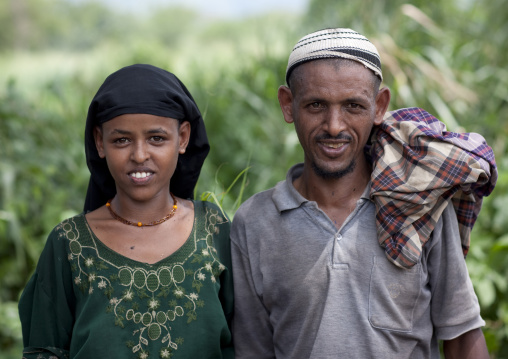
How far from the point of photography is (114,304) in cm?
188

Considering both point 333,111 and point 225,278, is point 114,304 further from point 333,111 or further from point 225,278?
point 333,111

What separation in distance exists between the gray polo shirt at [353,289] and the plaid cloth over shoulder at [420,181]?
6 centimetres

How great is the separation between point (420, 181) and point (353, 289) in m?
0.39

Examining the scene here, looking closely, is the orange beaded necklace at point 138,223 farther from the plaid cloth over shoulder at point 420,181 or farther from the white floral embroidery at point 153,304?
the plaid cloth over shoulder at point 420,181

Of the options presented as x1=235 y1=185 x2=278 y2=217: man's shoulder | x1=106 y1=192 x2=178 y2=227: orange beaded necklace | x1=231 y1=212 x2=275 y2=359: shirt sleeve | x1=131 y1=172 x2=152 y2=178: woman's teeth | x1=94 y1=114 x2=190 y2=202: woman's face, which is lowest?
x1=231 y1=212 x2=275 y2=359: shirt sleeve

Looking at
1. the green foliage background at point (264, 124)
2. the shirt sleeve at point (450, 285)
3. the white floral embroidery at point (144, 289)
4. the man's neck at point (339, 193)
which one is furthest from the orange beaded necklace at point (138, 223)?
the green foliage background at point (264, 124)

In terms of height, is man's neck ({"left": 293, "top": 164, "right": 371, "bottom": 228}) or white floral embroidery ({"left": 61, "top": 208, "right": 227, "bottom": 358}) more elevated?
man's neck ({"left": 293, "top": 164, "right": 371, "bottom": 228})

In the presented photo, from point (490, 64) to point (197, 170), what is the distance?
3.63 metres

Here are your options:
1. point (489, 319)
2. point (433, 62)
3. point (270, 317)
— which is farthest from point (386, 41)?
point (270, 317)

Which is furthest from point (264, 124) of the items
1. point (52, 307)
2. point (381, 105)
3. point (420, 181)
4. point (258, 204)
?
point (52, 307)

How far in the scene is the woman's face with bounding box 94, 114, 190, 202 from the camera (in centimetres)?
189

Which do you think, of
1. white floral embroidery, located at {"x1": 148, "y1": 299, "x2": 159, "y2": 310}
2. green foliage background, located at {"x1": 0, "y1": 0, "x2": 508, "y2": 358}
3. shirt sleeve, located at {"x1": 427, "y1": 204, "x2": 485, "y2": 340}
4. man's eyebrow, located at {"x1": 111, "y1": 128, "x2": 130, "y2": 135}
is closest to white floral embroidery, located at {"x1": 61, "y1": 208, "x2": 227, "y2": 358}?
white floral embroidery, located at {"x1": 148, "y1": 299, "x2": 159, "y2": 310}

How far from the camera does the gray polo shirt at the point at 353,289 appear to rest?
190cm

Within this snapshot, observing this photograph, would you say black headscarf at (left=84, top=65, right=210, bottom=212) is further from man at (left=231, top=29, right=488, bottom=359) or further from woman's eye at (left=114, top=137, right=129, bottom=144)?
man at (left=231, top=29, right=488, bottom=359)
